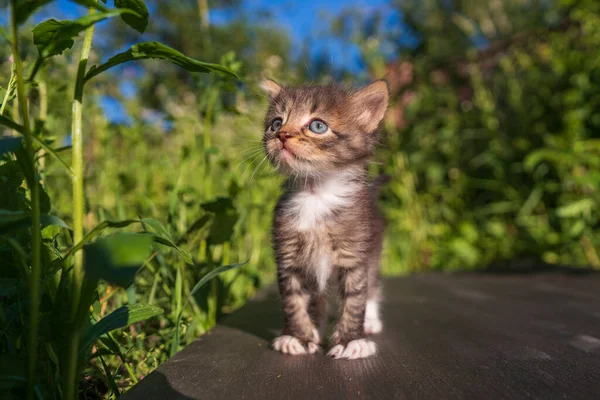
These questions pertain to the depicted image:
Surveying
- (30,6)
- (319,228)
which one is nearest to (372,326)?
(319,228)

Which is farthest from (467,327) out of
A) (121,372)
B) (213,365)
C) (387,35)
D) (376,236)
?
(387,35)

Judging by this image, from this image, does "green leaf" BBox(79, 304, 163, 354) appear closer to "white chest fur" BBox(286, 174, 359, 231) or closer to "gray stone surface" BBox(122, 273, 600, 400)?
"gray stone surface" BBox(122, 273, 600, 400)

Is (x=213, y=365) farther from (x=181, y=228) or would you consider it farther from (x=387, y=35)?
(x=387, y=35)

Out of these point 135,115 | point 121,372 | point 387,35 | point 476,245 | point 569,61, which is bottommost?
point 121,372

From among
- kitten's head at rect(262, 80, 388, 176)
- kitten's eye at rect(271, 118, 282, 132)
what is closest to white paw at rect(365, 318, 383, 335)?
kitten's head at rect(262, 80, 388, 176)

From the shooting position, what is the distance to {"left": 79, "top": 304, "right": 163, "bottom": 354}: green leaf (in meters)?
1.20

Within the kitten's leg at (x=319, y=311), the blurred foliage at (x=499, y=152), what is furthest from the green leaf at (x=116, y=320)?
the blurred foliage at (x=499, y=152)

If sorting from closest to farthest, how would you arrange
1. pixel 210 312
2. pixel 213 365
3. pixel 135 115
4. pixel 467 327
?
pixel 213 365, pixel 467 327, pixel 210 312, pixel 135 115

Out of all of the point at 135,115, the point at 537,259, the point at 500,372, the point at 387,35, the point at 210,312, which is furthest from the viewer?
the point at 387,35

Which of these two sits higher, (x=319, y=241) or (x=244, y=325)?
(x=319, y=241)

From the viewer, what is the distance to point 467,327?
2.16 m

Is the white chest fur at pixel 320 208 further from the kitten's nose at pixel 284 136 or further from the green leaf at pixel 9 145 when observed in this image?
Answer: the green leaf at pixel 9 145

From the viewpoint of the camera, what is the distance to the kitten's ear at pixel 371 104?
2062mm

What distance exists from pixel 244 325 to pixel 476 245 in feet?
11.1
